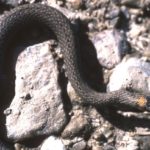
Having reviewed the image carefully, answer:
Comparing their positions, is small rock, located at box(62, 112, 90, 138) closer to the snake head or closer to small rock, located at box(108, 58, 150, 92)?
small rock, located at box(108, 58, 150, 92)

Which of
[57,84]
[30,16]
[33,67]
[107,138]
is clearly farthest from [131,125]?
[30,16]

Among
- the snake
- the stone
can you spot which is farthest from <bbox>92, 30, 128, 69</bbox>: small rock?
the stone

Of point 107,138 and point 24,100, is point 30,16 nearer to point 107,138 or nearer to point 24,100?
point 24,100

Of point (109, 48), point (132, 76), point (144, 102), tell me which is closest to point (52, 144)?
point (144, 102)

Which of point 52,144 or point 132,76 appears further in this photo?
point 132,76

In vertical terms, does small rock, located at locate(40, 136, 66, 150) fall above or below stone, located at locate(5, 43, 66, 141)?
below

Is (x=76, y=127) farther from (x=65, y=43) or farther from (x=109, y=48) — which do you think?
(x=109, y=48)

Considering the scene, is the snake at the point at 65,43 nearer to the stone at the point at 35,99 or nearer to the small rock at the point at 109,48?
the stone at the point at 35,99
